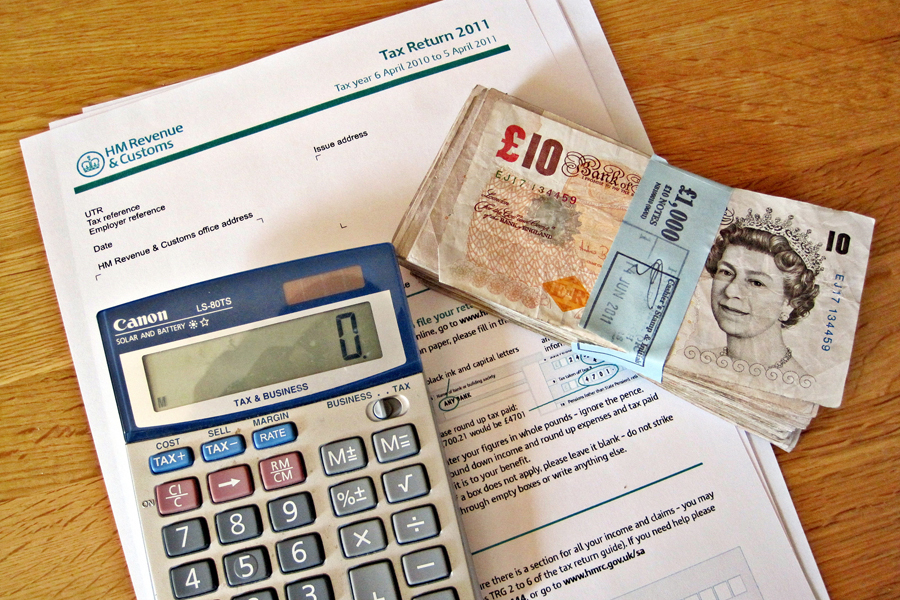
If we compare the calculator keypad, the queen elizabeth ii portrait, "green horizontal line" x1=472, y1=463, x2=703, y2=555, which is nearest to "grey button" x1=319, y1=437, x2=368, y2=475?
the calculator keypad

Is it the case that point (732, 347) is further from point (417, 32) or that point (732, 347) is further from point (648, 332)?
point (417, 32)

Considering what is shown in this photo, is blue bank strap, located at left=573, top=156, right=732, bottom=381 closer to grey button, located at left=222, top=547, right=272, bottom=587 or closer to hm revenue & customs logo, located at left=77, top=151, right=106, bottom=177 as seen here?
grey button, located at left=222, top=547, right=272, bottom=587

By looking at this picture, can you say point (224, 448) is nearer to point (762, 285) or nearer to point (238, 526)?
point (238, 526)

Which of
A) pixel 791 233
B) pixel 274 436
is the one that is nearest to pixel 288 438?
pixel 274 436

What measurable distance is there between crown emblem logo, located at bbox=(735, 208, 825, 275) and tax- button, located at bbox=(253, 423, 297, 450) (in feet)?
1.04

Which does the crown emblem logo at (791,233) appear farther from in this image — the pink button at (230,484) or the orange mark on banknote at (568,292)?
the pink button at (230,484)

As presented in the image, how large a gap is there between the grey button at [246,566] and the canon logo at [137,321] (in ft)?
0.48

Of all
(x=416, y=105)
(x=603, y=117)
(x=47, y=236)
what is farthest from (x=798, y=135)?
(x=47, y=236)

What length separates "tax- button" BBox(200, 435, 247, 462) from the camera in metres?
0.36

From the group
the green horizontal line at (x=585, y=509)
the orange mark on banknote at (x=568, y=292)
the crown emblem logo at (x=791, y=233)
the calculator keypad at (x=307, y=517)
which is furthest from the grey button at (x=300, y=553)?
the crown emblem logo at (x=791, y=233)

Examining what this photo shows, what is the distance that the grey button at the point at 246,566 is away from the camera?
0.34 m

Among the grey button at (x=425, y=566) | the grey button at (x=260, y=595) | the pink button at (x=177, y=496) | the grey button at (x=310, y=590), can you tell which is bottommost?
the grey button at (x=425, y=566)

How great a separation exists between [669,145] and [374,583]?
1.16 ft

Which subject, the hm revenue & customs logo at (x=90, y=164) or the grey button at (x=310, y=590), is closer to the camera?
the grey button at (x=310, y=590)
